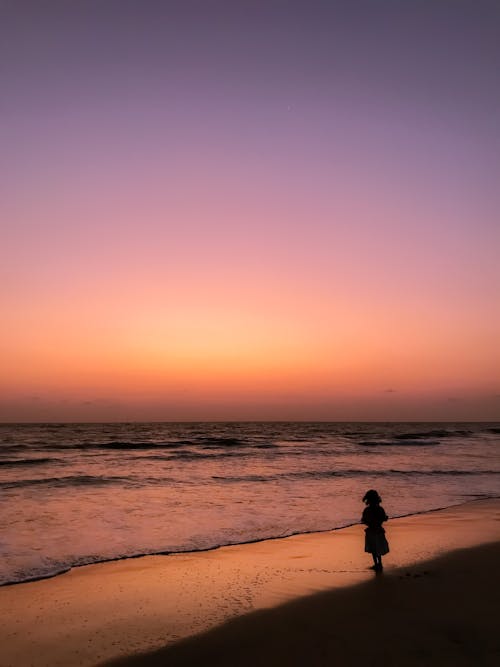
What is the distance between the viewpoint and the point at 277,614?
25.1 feet

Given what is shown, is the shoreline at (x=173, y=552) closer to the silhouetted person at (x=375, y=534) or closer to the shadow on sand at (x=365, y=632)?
the silhouetted person at (x=375, y=534)

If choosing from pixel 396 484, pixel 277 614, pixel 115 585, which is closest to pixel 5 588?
pixel 115 585

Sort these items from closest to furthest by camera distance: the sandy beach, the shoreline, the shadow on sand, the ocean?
the shadow on sand → the sandy beach → the shoreline → the ocean

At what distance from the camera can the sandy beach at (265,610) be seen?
633 centimetres

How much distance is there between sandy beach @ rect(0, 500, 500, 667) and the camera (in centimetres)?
633

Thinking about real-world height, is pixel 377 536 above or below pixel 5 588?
above

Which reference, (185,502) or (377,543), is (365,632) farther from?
(185,502)

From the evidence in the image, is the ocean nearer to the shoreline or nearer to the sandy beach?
the shoreline

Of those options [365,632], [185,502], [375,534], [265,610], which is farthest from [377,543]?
[185,502]

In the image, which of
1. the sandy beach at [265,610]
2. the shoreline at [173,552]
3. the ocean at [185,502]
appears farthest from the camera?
the ocean at [185,502]

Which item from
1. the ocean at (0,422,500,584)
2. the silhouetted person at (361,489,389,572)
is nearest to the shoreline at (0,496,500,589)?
the ocean at (0,422,500,584)

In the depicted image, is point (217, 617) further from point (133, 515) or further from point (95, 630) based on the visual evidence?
point (133, 515)

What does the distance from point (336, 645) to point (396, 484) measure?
18402 millimetres

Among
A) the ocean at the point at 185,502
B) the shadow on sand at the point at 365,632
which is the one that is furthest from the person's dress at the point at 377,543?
the ocean at the point at 185,502
